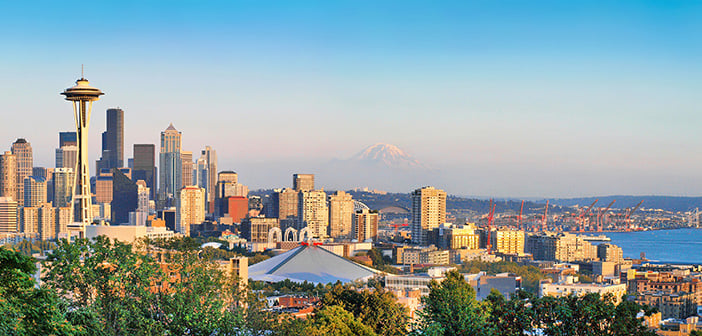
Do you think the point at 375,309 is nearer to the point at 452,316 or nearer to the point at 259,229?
the point at 452,316

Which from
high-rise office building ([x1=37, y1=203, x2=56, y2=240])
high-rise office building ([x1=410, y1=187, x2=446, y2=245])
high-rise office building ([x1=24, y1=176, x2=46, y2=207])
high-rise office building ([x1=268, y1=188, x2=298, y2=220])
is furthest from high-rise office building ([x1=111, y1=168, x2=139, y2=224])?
high-rise office building ([x1=410, y1=187, x2=446, y2=245])

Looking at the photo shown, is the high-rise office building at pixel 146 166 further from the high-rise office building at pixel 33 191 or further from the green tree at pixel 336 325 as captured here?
the green tree at pixel 336 325

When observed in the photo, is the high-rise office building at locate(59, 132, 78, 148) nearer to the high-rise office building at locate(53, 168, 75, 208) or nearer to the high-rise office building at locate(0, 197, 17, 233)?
the high-rise office building at locate(53, 168, 75, 208)

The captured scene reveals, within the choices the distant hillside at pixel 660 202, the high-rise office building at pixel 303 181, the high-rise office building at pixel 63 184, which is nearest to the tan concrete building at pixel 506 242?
the high-rise office building at pixel 303 181

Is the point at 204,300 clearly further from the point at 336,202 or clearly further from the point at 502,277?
the point at 336,202

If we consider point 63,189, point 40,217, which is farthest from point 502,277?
point 63,189

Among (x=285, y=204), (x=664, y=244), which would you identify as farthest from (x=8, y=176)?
(x=664, y=244)

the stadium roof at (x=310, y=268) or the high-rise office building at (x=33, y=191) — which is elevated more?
the high-rise office building at (x=33, y=191)
